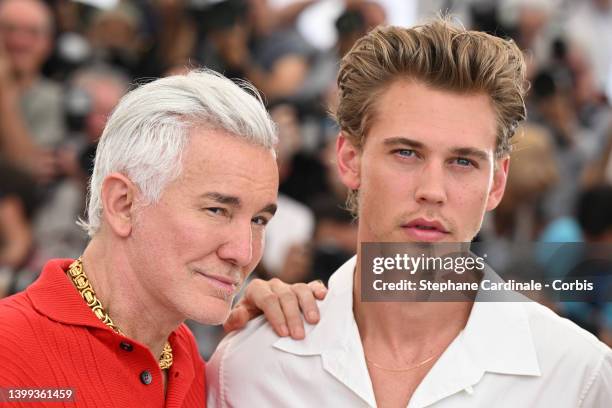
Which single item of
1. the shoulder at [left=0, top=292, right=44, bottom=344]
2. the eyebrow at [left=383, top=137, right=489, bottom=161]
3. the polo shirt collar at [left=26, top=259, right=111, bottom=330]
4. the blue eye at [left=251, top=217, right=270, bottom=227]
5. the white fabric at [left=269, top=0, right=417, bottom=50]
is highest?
the white fabric at [left=269, top=0, right=417, bottom=50]

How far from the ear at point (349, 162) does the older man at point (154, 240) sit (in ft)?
1.26

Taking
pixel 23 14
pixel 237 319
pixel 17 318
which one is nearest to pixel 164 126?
pixel 17 318

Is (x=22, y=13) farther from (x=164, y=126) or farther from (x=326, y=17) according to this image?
(x=164, y=126)

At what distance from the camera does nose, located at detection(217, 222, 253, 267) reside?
3184mm

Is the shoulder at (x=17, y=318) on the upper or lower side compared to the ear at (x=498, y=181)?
lower

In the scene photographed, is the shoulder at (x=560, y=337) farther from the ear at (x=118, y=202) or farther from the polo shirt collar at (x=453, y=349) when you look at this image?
the ear at (x=118, y=202)

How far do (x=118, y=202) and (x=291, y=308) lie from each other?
0.70m

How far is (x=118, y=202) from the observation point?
321 cm

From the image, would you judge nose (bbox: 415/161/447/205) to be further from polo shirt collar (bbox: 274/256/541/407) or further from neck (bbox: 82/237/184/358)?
neck (bbox: 82/237/184/358)

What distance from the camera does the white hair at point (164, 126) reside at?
10.3 ft

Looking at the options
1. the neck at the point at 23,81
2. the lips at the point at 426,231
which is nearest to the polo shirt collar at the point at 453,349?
the lips at the point at 426,231

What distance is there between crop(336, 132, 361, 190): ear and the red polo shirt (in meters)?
0.86

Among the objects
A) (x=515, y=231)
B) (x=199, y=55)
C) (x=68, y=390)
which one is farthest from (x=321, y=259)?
(x=68, y=390)

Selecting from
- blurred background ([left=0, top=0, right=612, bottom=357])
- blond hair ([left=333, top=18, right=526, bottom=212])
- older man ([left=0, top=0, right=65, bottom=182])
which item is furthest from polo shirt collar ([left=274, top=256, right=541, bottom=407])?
older man ([left=0, top=0, right=65, bottom=182])
